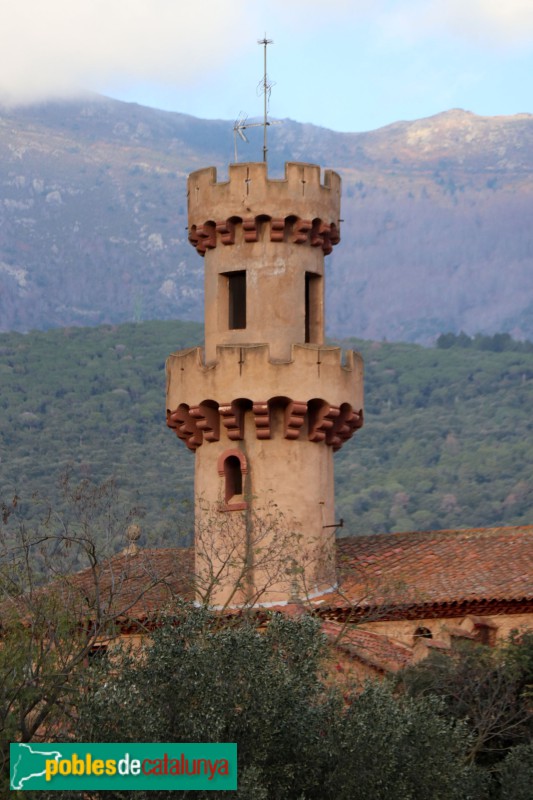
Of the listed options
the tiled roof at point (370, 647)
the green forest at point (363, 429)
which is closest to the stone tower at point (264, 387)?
the tiled roof at point (370, 647)

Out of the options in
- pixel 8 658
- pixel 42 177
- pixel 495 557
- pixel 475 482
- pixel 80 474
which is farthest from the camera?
pixel 42 177

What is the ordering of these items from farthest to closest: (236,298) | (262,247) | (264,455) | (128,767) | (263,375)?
(236,298) → (262,247) → (264,455) → (263,375) → (128,767)

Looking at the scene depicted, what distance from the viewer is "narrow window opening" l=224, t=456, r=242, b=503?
3509 cm

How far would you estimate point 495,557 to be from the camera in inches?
1335

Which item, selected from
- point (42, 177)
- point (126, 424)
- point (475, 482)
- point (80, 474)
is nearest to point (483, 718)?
point (80, 474)

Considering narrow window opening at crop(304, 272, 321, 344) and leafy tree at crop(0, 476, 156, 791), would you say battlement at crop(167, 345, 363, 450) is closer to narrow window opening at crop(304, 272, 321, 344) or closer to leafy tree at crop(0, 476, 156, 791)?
narrow window opening at crop(304, 272, 321, 344)

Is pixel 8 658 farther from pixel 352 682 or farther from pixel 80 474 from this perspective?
pixel 80 474

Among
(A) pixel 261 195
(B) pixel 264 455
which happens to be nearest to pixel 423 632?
(B) pixel 264 455

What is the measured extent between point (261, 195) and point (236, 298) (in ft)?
7.22

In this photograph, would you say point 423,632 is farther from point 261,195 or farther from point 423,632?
point 261,195

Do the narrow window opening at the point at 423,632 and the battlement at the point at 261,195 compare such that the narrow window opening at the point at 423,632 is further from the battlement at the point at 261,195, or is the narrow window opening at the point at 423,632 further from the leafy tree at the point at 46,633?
the battlement at the point at 261,195

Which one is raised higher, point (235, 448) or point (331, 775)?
point (235, 448)

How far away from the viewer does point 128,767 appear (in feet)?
67.4

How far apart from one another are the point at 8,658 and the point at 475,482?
235 feet
